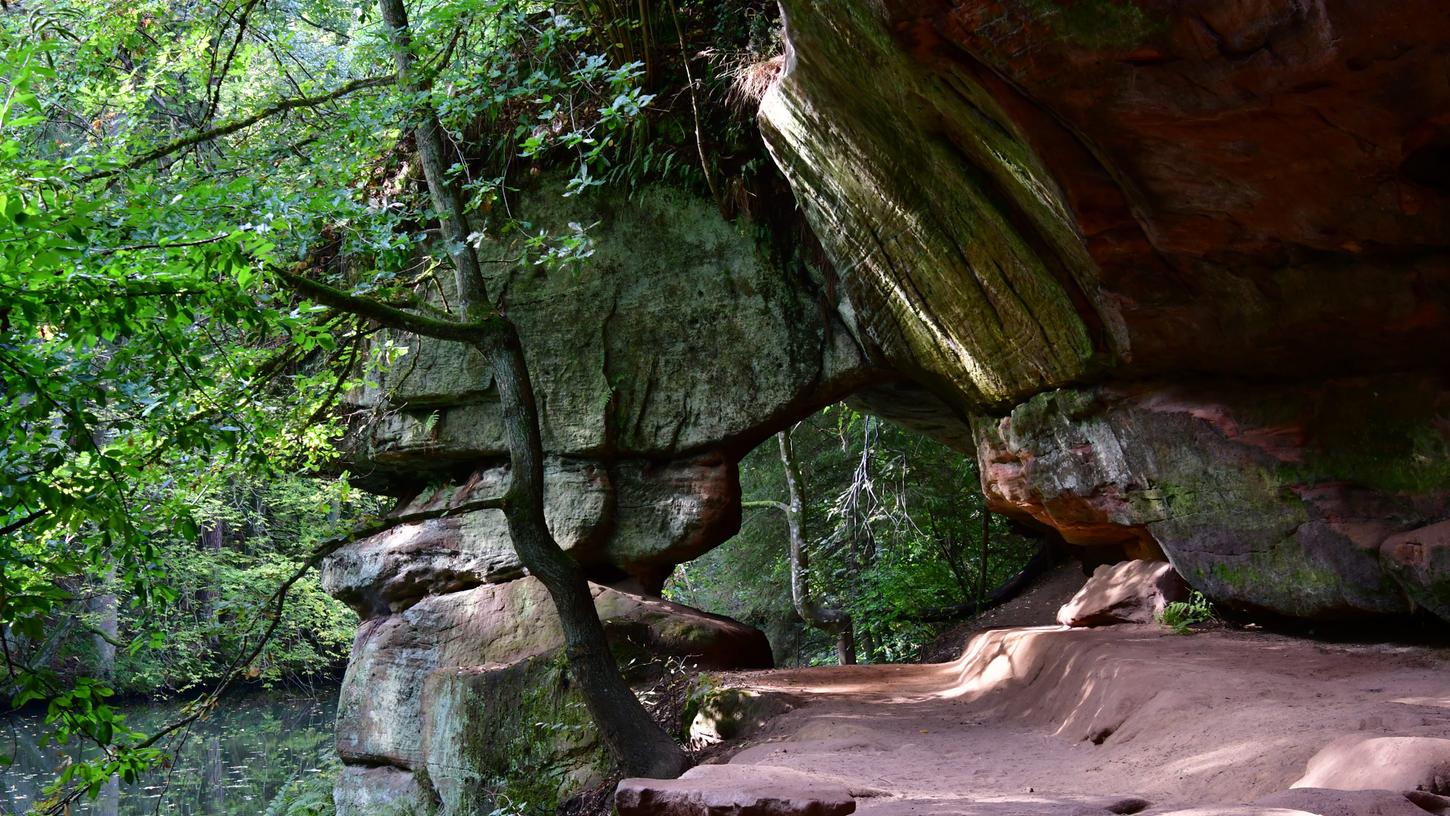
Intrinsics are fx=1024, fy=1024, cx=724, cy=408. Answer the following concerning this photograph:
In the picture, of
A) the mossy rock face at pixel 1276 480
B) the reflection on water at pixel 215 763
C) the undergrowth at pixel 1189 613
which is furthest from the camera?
the reflection on water at pixel 215 763

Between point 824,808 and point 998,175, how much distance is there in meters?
3.75

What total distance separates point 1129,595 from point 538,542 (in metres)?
4.91

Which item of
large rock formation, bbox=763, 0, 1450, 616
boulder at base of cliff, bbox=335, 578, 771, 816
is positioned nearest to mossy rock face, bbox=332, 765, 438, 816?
boulder at base of cliff, bbox=335, 578, 771, 816

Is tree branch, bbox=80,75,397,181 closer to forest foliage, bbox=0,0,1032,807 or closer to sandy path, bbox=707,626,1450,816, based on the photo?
forest foliage, bbox=0,0,1032,807

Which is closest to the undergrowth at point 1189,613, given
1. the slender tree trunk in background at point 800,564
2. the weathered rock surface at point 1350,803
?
the weathered rock surface at point 1350,803

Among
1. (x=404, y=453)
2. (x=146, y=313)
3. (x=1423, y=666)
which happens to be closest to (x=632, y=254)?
(x=404, y=453)

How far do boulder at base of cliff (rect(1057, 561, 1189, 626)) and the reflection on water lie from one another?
34.9 feet

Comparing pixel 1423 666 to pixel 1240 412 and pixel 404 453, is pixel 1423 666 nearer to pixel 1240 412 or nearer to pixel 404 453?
pixel 1240 412

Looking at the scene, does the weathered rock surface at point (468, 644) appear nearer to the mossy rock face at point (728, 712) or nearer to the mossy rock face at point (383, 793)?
the mossy rock face at point (383, 793)

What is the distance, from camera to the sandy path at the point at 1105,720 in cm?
416

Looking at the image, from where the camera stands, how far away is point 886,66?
538 cm

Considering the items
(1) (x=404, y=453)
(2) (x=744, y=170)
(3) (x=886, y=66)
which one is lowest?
(1) (x=404, y=453)

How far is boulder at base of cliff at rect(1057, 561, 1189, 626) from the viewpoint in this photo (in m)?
8.13

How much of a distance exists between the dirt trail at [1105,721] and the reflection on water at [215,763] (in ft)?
31.2
